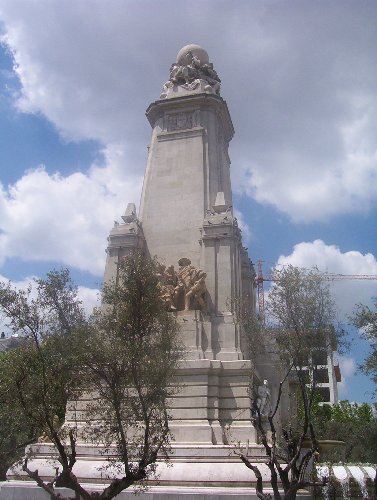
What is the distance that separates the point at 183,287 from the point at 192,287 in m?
0.58

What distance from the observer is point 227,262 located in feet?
85.5

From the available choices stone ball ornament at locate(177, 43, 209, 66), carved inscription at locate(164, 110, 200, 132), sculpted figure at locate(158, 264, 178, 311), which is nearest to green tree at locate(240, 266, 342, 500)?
sculpted figure at locate(158, 264, 178, 311)

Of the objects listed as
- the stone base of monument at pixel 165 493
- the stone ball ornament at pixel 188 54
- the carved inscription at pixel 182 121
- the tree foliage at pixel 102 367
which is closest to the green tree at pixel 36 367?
the tree foliage at pixel 102 367

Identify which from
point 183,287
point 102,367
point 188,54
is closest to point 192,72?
point 188,54

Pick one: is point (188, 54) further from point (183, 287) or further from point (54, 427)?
point (54, 427)

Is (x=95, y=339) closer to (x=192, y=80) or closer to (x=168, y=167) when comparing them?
(x=168, y=167)

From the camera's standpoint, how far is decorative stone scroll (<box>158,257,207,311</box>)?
82.2 feet

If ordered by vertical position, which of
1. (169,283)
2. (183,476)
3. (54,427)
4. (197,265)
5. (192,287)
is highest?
(197,265)

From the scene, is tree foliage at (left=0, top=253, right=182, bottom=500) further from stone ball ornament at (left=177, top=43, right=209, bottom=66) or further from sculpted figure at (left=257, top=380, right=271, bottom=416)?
stone ball ornament at (left=177, top=43, right=209, bottom=66)

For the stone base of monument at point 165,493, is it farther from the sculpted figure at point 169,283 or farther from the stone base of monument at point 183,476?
the sculpted figure at point 169,283

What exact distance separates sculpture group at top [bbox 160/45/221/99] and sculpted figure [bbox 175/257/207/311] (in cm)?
1270

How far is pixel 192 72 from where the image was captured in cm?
3331

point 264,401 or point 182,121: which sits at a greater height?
point 182,121

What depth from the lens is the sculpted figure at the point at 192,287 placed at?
25.1 metres
